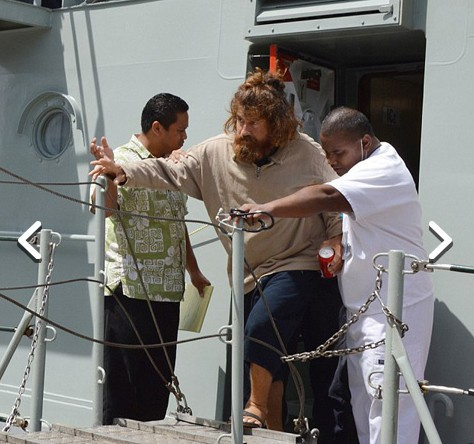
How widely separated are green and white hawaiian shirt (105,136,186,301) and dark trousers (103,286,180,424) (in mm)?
77

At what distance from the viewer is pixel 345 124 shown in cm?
465

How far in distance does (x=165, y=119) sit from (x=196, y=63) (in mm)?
677

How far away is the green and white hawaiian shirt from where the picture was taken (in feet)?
16.9

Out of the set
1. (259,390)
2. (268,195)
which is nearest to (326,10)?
(268,195)

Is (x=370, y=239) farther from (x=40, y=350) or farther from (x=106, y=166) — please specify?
(x=40, y=350)

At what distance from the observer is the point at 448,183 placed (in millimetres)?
4980

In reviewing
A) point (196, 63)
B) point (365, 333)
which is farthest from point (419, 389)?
point (196, 63)

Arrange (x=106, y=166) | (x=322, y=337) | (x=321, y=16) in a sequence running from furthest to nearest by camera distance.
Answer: (x=321, y=16), (x=322, y=337), (x=106, y=166)

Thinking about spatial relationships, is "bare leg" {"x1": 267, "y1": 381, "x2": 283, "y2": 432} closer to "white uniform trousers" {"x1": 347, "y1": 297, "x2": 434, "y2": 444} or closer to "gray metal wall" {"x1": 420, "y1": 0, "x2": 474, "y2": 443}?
"white uniform trousers" {"x1": 347, "y1": 297, "x2": 434, "y2": 444}

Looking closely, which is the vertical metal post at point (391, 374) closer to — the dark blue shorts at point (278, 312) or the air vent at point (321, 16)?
the dark blue shorts at point (278, 312)

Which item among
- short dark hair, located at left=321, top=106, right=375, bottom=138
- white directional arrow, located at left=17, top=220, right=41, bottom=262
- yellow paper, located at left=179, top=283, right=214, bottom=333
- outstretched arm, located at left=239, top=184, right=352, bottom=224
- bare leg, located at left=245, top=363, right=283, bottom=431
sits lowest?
bare leg, located at left=245, top=363, right=283, bottom=431

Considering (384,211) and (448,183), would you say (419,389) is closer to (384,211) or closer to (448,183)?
(384,211)

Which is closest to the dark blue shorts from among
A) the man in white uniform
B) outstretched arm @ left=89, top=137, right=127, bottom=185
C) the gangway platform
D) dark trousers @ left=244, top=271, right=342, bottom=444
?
dark trousers @ left=244, top=271, right=342, bottom=444

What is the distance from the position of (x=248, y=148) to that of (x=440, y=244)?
0.92 metres
